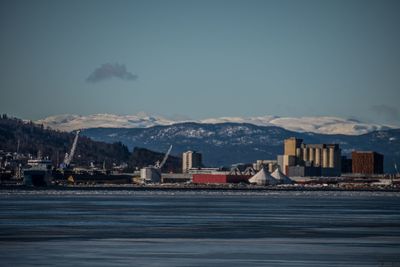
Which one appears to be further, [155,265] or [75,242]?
[75,242]

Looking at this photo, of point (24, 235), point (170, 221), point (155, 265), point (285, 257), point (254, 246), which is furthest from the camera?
point (170, 221)

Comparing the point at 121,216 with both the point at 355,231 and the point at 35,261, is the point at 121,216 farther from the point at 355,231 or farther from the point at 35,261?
the point at 35,261

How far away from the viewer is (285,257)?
5103 cm

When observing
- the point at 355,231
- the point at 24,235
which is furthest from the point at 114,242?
the point at 355,231

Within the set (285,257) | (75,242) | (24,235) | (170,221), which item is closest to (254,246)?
(285,257)

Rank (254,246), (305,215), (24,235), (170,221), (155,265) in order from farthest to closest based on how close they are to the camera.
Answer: (305,215), (170,221), (24,235), (254,246), (155,265)

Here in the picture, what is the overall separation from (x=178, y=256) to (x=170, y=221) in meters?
28.9

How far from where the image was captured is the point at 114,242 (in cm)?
5819


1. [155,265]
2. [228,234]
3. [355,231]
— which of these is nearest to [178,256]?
[155,265]

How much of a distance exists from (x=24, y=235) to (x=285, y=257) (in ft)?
59.6

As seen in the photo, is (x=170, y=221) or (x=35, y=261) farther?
(x=170, y=221)

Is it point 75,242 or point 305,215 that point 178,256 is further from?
point 305,215

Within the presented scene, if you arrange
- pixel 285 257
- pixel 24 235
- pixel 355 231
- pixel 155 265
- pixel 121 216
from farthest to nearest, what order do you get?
pixel 121 216
pixel 355 231
pixel 24 235
pixel 285 257
pixel 155 265

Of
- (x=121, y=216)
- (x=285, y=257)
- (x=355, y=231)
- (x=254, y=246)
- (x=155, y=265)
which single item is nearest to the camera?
(x=155, y=265)
